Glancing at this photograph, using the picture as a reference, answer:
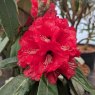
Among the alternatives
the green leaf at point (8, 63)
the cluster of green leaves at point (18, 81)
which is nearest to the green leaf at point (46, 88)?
the cluster of green leaves at point (18, 81)

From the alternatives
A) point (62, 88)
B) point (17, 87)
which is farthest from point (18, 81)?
point (62, 88)

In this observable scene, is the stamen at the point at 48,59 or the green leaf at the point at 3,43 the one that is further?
the green leaf at the point at 3,43

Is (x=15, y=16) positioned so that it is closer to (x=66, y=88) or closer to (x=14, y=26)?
(x=14, y=26)

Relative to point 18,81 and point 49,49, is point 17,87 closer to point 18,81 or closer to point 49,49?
point 18,81

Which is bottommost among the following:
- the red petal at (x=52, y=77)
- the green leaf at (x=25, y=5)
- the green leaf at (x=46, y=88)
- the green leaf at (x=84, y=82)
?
the green leaf at (x=84, y=82)

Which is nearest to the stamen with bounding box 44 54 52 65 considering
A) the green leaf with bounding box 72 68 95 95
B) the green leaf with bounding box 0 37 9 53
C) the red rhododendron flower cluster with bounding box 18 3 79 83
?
the red rhododendron flower cluster with bounding box 18 3 79 83

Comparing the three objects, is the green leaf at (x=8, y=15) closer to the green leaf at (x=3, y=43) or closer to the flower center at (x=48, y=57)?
the flower center at (x=48, y=57)

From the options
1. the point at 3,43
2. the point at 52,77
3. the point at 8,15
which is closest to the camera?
the point at 8,15
